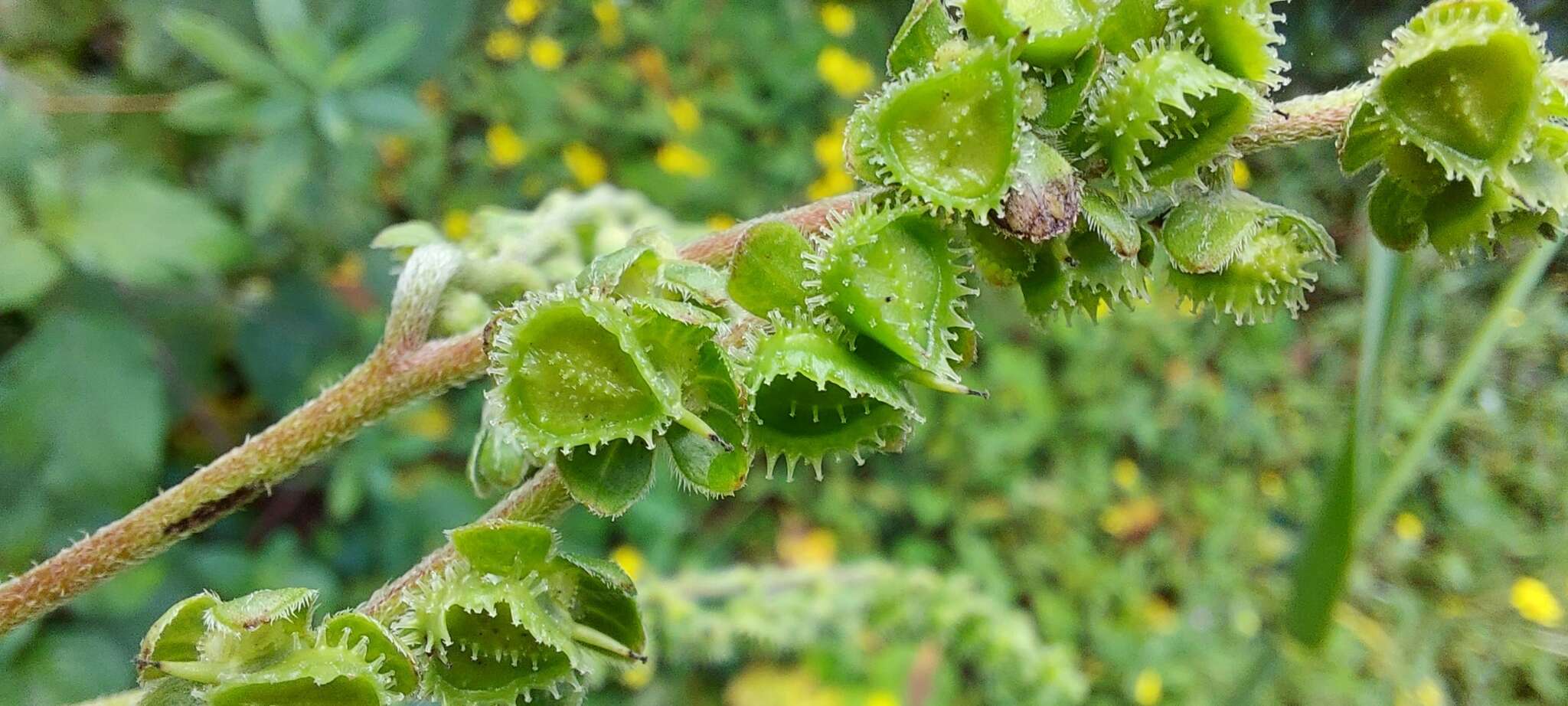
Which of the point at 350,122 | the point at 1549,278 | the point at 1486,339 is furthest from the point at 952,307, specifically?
the point at 350,122

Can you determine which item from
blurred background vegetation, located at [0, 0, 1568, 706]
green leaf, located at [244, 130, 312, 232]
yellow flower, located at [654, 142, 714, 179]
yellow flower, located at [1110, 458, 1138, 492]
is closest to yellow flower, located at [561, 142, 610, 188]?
blurred background vegetation, located at [0, 0, 1568, 706]

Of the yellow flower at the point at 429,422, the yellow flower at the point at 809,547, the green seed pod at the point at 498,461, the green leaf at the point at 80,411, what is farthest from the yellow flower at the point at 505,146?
the green seed pod at the point at 498,461

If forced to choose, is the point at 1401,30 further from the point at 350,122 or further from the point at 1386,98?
the point at 350,122

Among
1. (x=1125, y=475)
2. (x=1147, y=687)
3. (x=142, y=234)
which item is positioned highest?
(x=142, y=234)

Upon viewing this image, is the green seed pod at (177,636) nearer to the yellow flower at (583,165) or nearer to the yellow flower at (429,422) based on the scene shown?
the yellow flower at (429,422)

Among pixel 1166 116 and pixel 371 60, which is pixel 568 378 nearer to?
pixel 1166 116

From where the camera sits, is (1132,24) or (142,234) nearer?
(1132,24)

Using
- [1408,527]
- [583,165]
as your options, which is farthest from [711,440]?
[1408,527]

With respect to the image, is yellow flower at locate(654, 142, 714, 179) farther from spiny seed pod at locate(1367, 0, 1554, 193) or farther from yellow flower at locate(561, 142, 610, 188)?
spiny seed pod at locate(1367, 0, 1554, 193)
